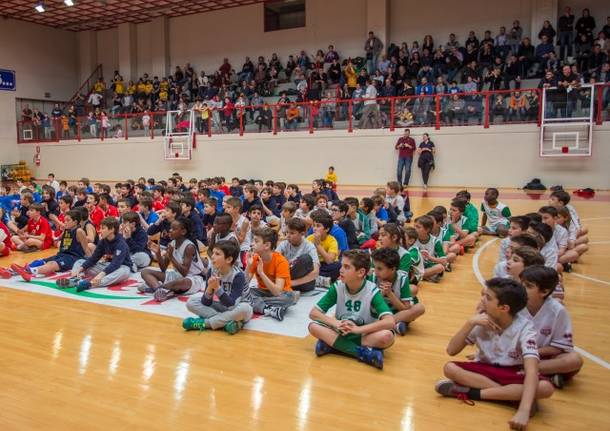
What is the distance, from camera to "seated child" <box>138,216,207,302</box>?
5.74m

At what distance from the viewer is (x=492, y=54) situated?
1703 centimetres

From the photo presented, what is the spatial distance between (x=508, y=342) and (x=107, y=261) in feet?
16.6

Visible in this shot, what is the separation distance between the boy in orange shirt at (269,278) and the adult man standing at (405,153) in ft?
36.5

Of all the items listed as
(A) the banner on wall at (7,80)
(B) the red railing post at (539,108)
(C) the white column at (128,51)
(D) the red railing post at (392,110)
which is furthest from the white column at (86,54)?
(B) the red railing post at (539,108)

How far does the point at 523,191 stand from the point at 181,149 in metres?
12.4

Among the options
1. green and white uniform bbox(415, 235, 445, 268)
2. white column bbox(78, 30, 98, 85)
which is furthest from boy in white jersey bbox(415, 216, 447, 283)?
white column bbox(78, 30, 98, 85)

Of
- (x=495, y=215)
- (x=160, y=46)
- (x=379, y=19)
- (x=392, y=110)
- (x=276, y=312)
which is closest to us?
(x=276, y=312)

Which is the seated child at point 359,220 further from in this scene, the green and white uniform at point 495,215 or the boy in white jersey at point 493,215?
the green and white uniform at point 495,215

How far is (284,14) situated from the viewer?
23.2 meters

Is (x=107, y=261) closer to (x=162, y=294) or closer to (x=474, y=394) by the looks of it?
(x=162, y=294)

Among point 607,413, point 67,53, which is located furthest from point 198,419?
point 67,53

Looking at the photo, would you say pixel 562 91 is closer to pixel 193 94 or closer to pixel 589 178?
pixel 589 178

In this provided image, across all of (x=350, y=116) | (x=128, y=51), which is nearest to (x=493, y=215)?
(x=350, y=116)

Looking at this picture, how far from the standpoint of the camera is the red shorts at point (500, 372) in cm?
322
